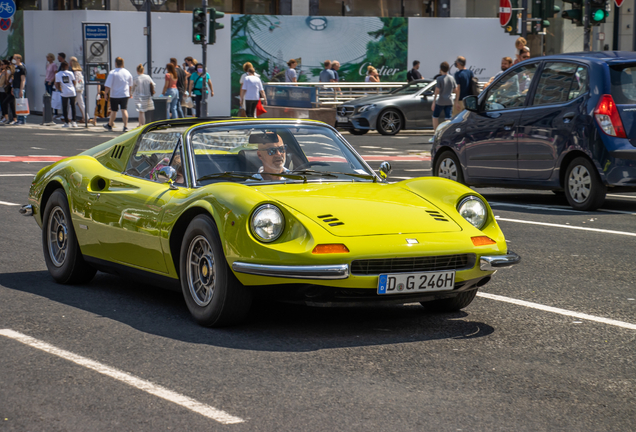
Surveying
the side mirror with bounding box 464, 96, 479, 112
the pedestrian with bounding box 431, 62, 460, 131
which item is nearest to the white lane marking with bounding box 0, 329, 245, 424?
the side mirror with bounding box 464, 96, 479, 112

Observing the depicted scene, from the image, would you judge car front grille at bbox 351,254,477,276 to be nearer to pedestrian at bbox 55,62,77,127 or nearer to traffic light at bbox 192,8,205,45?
traffic light at bbox 192,8,205,45

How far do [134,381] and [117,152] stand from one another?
9.68 feet

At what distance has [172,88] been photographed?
1038 inches

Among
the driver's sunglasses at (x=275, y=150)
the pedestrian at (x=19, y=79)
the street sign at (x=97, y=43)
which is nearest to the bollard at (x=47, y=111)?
the pedestrian at (x=19, y=79)

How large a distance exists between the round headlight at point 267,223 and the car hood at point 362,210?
14cm

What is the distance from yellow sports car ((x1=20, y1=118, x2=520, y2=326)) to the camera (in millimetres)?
5258

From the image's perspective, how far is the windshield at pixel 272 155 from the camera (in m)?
6.27

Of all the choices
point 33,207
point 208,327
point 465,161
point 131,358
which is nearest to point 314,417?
point 131,358

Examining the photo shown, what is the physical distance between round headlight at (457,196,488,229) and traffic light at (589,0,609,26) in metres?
13.8

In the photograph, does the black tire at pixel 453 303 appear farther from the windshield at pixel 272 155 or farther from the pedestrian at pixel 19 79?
the pedestrian at pixel 19 79

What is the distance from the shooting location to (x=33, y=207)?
754 centimetres

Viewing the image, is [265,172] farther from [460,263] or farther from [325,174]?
[460,263]

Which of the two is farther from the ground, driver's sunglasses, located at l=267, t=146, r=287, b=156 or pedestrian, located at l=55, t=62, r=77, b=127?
pedestrian, located at l=55, t=62, r=77, b=127

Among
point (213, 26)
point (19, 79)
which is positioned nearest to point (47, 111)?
point (19, 79)
